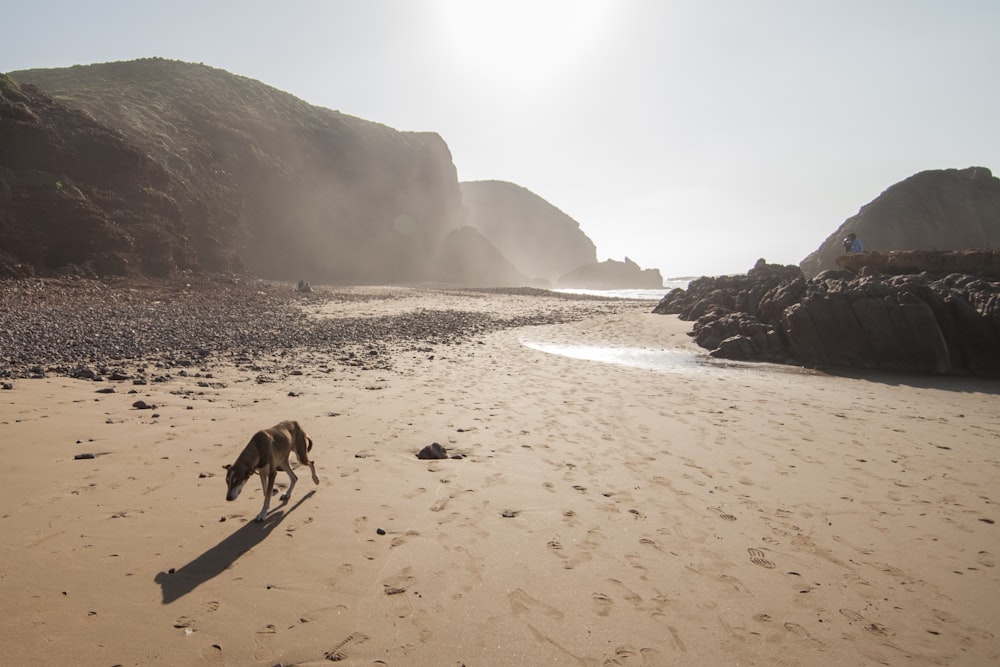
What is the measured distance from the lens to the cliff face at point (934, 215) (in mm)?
48594

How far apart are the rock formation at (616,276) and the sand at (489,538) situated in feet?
492

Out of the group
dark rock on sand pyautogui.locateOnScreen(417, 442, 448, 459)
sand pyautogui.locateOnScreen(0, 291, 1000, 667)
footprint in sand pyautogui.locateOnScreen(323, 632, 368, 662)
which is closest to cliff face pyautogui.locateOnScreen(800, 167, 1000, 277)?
sand pyautogui.locateOnScreen(0, 291, 1000, 667)

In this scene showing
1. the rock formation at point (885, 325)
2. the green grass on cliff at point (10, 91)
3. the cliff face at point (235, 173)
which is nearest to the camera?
the rock formation at point (885, 325)

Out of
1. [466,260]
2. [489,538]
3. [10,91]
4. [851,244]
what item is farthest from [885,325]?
[466,260]

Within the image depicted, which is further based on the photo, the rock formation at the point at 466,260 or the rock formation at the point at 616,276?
the rock formation at the point at 616,276

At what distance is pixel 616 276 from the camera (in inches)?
6275

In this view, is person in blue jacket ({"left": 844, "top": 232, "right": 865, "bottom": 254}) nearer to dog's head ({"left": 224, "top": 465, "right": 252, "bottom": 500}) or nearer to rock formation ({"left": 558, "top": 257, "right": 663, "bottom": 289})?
dog's head ({"left": 224, "top": 465, "right": 252, "bottom": 500})

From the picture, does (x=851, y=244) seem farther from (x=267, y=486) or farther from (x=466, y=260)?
(x=466, y=260)

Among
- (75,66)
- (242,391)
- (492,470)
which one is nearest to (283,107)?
(75,66)

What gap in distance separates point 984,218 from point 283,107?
300ft

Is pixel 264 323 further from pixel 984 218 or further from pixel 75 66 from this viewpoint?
pixel 984 218

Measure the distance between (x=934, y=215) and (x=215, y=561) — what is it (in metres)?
69.0

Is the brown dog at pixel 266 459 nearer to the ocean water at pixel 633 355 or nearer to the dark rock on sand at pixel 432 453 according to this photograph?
the dark rock on sand at pixel 432 453

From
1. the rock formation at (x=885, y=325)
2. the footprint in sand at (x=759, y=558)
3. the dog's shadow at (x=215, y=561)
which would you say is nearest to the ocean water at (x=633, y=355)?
the rock formation at (x=885, y=325)
